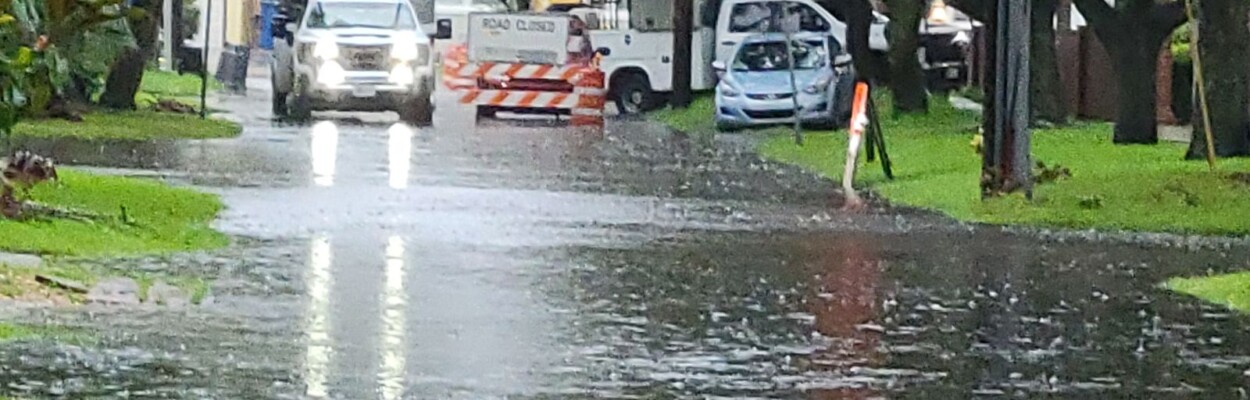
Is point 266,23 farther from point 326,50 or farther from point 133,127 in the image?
point 133,127

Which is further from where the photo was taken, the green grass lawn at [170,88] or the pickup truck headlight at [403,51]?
the green grass lawn at [170,88]

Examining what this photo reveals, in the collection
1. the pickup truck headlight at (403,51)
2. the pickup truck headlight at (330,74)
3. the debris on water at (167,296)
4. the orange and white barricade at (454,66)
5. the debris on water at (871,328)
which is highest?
the debris on water at (871,328)

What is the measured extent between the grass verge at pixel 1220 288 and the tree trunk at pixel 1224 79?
10010 mm

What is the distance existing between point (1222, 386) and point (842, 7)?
2957cm

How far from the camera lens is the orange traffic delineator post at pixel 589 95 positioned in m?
40.0

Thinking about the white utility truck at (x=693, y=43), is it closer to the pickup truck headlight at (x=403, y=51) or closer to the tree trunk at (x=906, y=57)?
the tree trunk at (x=906, y=57)

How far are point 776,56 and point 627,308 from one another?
24.1m

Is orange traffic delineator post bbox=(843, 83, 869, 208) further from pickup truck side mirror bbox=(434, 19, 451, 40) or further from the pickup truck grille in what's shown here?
pickup truck side mirror bbox=(434, 19, 451, 40)

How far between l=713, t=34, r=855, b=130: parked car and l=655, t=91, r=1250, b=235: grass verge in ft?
6.26

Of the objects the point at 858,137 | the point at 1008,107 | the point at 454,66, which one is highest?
the point at 1008,107

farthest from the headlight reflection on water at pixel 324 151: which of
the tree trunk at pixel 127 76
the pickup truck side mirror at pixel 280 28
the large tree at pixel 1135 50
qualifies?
the large tree at pixel 1135 50

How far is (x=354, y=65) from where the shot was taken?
117 feet

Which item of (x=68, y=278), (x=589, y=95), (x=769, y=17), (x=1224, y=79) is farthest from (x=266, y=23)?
(x=68, y=278)

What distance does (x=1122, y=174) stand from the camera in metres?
22.7
